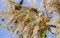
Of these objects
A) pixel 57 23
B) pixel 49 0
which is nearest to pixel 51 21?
pixel 57 23

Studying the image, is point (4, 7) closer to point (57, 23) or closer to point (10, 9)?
point (10, 9)

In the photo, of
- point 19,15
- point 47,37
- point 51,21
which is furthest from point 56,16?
point 19,15

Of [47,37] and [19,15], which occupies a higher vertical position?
[19,15]

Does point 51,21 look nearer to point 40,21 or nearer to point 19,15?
point 40,21

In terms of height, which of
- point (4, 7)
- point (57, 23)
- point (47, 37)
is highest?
point (4, 7)

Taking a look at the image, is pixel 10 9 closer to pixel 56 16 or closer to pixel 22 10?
pixel 22 10

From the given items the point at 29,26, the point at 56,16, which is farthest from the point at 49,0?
the point at 29,26

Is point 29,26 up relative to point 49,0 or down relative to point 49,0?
down
